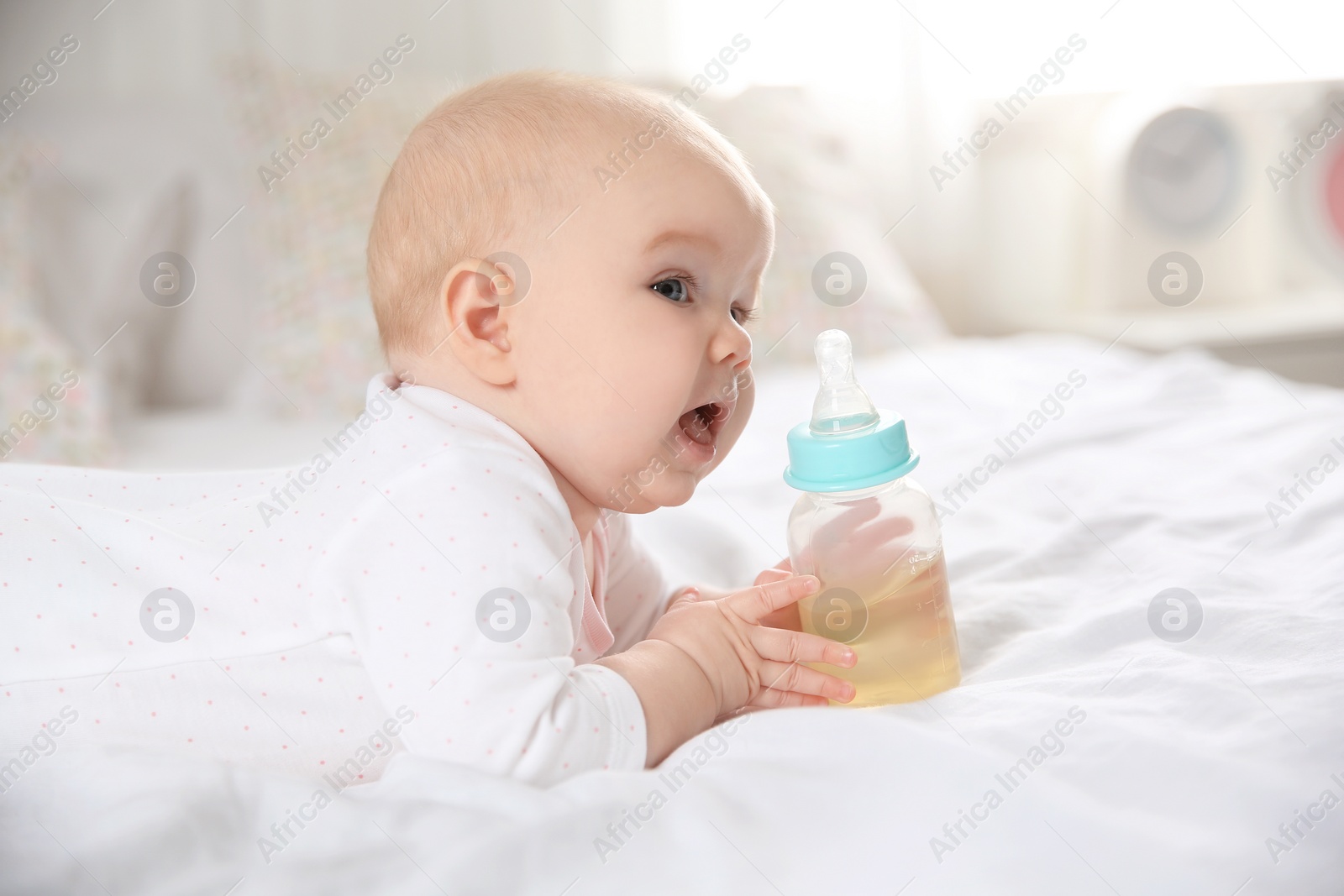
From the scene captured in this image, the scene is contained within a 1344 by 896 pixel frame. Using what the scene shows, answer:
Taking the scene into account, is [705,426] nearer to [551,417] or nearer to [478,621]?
[551,417]

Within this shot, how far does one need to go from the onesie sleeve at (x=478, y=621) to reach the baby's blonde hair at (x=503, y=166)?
164 millimetres

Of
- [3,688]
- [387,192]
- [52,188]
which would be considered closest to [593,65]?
[52,188]

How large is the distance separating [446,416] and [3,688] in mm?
336

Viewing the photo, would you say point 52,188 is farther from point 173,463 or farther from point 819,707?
point 819,707

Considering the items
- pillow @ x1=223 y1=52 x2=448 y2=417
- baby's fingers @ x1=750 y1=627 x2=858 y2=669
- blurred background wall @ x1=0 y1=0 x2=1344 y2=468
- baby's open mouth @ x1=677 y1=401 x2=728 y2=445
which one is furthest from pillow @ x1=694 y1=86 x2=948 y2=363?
baby's fingers @ x1=750 y1=627 x2=858 y2=669

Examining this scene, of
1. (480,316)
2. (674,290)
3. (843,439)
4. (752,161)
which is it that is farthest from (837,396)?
(752,161)

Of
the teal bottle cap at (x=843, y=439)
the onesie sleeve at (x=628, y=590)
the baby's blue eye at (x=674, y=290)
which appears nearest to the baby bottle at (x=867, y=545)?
the teal bottle cap at (x=843, y=439)

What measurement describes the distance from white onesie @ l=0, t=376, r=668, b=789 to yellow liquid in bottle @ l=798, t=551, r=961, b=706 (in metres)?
0.17

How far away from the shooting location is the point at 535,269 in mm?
755

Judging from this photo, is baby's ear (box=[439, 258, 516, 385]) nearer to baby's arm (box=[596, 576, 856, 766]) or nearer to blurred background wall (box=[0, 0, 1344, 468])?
baby's arm (box=[596, 576, 856, 766])

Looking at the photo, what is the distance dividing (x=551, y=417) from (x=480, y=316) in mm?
87

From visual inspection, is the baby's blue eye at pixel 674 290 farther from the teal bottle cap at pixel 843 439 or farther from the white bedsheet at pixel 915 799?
the white bedsheet at pixel 915 799

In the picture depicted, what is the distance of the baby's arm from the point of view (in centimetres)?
71

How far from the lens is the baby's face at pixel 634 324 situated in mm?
744
